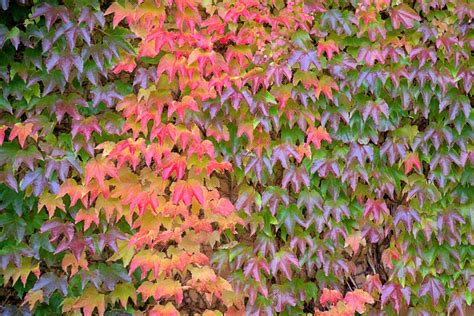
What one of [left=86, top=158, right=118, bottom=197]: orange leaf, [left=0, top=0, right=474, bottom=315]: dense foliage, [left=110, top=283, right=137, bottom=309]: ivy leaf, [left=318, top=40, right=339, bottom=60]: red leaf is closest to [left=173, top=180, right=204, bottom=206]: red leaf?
[left=0, top=0, right=474, bottom=315]: dense foliage

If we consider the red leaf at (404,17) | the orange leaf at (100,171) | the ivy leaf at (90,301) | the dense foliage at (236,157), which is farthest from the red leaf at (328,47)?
the ivy leaf at (90,301)

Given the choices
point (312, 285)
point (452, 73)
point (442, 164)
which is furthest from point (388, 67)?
point (312, 285)

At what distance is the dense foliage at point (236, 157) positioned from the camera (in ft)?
9.56

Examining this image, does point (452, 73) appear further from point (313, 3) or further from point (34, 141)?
point (34, 141)

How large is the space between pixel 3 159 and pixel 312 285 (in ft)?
5.14

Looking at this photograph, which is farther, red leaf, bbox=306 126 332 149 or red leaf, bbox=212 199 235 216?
red leaf, bbox=306 126 332 149

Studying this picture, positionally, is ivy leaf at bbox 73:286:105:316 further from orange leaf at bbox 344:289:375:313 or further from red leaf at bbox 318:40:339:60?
red leaf at bbox 318:40:339:60

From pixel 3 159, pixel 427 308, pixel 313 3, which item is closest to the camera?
pixel 3 159

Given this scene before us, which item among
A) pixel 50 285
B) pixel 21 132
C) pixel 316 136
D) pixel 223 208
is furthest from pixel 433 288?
pixel 21 132

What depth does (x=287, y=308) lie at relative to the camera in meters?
3.15

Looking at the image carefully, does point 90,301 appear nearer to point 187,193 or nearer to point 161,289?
point 161,289

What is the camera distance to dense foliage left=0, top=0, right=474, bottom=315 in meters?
2.91

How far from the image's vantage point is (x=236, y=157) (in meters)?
3.07

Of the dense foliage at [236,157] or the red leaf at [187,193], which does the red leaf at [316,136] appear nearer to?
the dense foliage at [236,157]
